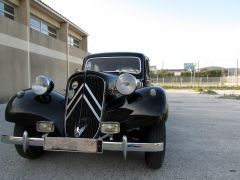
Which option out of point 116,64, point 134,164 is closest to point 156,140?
point 134,164

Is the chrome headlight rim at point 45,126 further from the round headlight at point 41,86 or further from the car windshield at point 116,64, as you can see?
the car windshield at point 116,64

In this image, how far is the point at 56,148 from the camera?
2963 mm

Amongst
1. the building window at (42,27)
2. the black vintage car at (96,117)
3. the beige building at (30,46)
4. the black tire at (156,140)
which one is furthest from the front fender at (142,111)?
the building window at (42,27)

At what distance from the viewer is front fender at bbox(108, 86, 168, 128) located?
310 cm

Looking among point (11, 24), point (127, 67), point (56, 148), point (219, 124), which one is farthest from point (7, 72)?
point (56, 148)

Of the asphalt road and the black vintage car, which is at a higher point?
the black vintage car

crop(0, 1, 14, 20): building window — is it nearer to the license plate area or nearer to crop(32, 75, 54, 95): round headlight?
crop(32, 75, 54, 95): round headlight

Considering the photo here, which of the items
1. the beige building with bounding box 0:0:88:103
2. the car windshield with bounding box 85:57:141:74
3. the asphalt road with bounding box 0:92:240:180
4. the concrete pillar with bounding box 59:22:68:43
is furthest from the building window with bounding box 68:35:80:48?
the asphalt road with bounding box 0:92:240:180

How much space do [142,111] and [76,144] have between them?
2.77ft

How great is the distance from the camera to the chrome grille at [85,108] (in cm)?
314

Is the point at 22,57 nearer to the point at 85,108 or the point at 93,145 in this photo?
the point at 85,108

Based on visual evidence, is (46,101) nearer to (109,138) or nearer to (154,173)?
(109,138)

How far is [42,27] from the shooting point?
17.0 meters

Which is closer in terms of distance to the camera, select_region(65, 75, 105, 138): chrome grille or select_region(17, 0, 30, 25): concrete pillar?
select_region(65, 75, 105, 138): chrome grille
